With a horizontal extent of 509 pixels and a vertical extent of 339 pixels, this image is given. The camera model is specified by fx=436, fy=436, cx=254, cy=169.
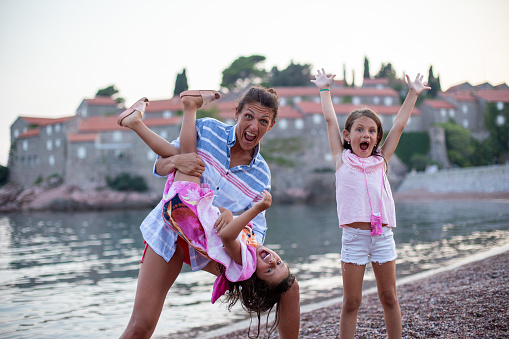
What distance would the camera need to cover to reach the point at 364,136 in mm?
3201

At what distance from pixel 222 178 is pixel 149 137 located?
0.53 m

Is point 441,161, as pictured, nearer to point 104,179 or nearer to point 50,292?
point 104,179

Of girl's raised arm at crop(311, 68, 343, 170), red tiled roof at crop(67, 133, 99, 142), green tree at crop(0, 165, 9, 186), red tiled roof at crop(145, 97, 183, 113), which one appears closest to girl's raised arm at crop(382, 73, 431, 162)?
girl's raised arm at crop(311, 68, 343, 170)

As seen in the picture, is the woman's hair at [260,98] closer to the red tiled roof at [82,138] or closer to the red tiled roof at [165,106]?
the red tiled roof at [82,138]

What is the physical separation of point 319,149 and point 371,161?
49039 millimetres

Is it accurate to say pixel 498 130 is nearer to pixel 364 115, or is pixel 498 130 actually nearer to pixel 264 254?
pixel 364 115

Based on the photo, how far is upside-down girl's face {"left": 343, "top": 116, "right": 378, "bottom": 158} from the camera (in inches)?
126

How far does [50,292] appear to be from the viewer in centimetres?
787

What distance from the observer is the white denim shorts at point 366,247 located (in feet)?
9.83

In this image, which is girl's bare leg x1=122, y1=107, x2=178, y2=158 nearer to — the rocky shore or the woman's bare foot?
the woman's bare foot

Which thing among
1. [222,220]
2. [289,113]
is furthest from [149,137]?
[289,113]

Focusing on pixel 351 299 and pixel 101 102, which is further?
pixel 101 102

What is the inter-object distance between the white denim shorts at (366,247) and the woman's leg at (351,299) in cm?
6

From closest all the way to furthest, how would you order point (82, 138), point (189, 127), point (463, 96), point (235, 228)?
point (235, 228), point (189, 127), point (82, 138), point (463, 96)
